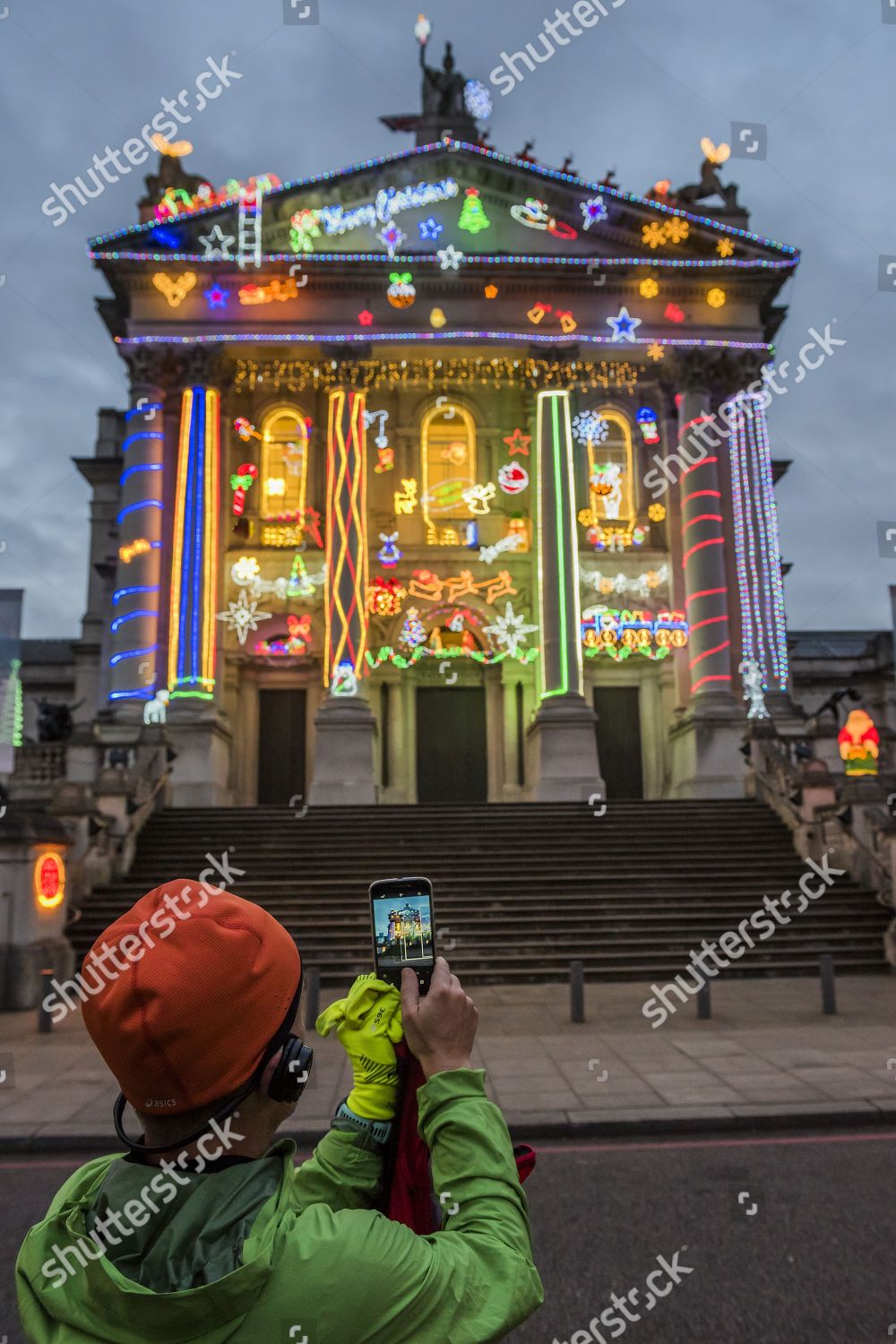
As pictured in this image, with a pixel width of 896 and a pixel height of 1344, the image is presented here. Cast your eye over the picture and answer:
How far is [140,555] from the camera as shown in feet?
78.7

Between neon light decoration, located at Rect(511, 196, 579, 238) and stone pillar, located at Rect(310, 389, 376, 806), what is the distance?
258 inches

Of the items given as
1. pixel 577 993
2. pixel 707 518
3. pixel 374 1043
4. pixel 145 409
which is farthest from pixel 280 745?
pixel 374 1043

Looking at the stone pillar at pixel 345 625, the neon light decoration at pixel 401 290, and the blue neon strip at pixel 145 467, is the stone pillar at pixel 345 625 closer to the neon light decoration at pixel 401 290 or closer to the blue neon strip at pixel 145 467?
the neon light decoration at pixel 401 290

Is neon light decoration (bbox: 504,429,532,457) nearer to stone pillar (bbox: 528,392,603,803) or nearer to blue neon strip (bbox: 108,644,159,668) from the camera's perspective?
stone pillar (bbox: 528,392,603,803)

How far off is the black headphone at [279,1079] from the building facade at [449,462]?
22.1 meters

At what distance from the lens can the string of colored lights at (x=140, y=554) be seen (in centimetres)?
2331

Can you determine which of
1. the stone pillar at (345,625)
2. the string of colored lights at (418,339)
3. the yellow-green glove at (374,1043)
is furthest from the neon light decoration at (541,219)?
the yellow-green glove at (374,1043)

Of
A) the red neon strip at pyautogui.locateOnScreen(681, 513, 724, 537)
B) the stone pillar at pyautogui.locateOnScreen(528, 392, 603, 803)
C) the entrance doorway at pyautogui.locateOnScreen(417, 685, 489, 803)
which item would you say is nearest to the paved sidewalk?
the stone pillar at pyautogui.locateOnScreen(528, 392, 603, 803)

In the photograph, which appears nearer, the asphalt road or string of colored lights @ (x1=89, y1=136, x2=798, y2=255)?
the asphalt road

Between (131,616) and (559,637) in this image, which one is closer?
(131,616)

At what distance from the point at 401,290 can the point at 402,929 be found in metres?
25.6

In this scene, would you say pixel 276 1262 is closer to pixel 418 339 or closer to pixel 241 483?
pixel 418 339

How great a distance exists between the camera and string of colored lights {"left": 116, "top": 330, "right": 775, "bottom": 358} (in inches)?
987

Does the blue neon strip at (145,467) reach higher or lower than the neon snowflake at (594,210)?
lower
